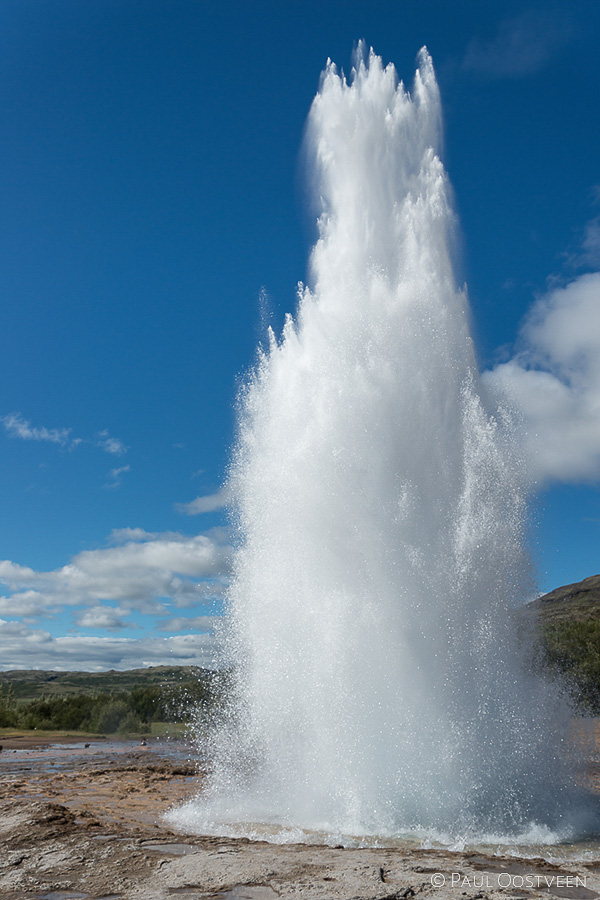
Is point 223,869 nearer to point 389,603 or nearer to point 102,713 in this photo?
point 389,603

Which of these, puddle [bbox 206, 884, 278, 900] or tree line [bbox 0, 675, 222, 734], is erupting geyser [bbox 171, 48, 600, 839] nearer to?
puddle [bbox 206, 884, 278, 900]

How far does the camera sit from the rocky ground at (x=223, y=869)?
6.55 metres

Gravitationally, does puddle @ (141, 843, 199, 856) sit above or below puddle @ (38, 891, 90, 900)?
below

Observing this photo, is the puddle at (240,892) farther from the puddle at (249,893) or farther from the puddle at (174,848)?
the puddle at (174,848)

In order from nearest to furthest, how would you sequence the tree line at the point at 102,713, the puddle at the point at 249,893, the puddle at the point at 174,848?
the puddle at the point at 249,893
the puddle at the point at 174,848
the tree line at the point at 102,713

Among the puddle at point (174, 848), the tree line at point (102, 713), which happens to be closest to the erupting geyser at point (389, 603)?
the puddle at point (174, 848)

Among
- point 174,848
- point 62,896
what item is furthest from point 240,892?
point 174,848

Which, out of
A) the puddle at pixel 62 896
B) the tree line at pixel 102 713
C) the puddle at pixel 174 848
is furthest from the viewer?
the tree line at pixel 102 713

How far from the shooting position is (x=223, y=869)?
7430 mm

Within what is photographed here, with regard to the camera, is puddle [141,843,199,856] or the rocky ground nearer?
the rocky ground

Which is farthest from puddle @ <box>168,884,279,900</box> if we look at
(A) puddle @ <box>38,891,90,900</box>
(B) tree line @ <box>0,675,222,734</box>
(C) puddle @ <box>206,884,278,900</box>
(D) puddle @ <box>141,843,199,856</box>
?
(B) tree line @ <box>0,675,222,734</box>

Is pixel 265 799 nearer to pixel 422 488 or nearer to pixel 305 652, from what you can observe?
pixel 305 652

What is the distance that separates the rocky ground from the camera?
6.55 metres

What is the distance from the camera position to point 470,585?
1327 cm
